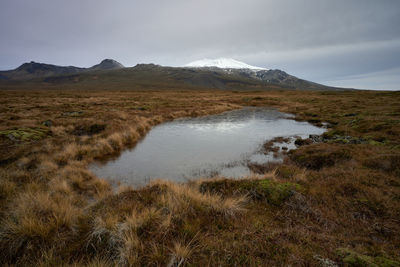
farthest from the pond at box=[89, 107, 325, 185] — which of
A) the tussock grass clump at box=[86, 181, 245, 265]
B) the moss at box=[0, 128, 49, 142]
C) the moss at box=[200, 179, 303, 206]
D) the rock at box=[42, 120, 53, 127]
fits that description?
the rock at box=[42, 120, 53, 127]

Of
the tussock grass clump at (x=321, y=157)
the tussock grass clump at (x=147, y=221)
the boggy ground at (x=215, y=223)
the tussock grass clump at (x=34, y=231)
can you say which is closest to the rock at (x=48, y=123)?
the boggy ground at (x=215, y=223)

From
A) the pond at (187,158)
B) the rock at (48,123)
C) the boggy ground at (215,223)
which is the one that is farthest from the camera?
the rock at (48,123)

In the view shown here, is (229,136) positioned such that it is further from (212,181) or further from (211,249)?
(211,249)

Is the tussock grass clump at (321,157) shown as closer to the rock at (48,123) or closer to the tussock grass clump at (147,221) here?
the tussock grass clump at (147,221)

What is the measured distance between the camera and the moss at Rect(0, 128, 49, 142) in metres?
11.4

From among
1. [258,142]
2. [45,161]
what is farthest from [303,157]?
[45,161]

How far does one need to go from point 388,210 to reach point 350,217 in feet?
3.80

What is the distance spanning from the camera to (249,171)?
9062mm

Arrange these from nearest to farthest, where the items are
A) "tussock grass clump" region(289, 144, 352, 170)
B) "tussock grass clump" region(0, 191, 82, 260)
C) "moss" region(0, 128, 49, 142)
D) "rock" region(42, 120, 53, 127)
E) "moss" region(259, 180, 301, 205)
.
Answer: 1. "tussock grass clump" region(0, 191, 82, 260)
2. "moss" region(259, 180, 301, 205)
3. "tussock grass clump" region(289, 144, 352, 170)
4. "moss" region(0, 128, 49, 142)
5. "rock" region(42, 120, 53, 127)

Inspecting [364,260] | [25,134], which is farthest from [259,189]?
[25,134]

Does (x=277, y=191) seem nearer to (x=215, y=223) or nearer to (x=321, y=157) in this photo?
(x=215, y=223)

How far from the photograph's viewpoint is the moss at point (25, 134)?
11.4 meters

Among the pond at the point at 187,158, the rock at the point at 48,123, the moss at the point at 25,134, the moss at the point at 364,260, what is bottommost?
the pond at the point at 187,158

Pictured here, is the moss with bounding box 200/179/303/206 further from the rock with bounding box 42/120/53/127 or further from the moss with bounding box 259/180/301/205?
the rock with bounding box 42/120/53/127
